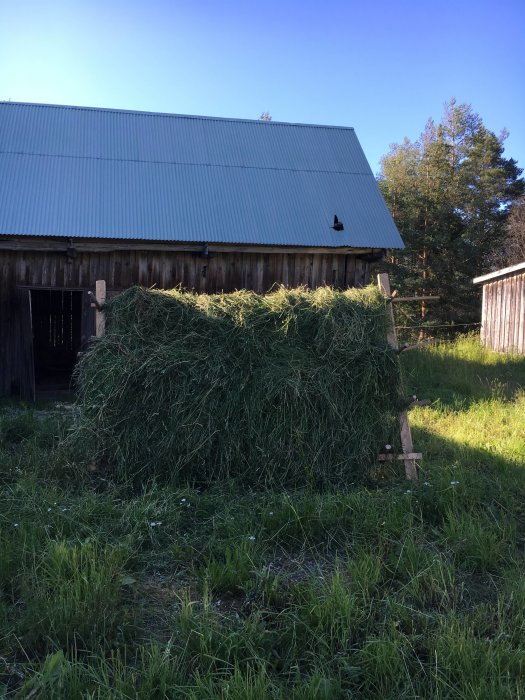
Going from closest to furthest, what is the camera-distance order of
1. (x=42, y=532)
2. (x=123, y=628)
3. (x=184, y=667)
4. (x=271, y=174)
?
(x=184, y=667) < (x=123, y=628) < (x=42, y=532) < (x=271, y=174)

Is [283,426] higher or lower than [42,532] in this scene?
higher

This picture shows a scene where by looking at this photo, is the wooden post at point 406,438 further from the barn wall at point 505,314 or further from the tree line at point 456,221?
the tree line at point 456,221

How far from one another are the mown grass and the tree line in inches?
1081

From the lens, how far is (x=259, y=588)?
11.1ft

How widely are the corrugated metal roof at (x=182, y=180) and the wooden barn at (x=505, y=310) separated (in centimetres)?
598

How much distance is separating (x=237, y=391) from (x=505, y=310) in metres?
14.1

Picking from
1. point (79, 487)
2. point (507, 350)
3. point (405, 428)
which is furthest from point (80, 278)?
point (507, 350)

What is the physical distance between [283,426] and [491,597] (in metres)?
2.47

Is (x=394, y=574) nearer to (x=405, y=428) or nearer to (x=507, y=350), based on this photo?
(x=405, y=428)

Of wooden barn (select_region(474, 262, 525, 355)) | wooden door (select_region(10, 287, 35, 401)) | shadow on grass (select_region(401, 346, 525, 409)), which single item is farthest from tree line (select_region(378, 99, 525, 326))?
wooden door (select_region(10, 287, 35, 401))

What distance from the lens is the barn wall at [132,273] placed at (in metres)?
11.2

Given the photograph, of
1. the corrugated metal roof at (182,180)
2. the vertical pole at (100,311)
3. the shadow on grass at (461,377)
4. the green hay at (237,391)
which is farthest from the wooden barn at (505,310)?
the vertical pole at (100,311)

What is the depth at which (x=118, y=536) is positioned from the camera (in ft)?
13.6

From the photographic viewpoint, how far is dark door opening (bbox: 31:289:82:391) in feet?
55.4
